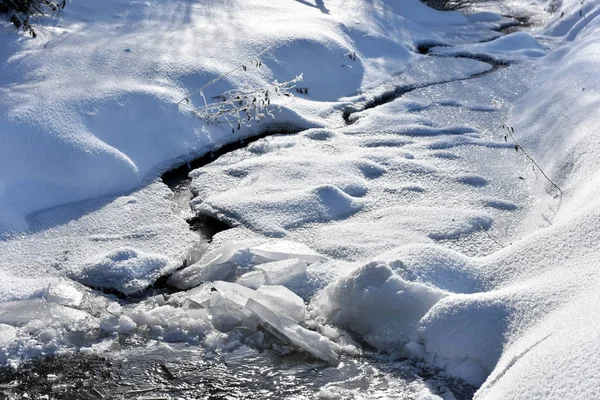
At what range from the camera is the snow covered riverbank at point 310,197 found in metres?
3.35

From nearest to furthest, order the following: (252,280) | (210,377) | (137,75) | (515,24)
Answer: (210,377) < (252,280) < (137,75) < (515,24)

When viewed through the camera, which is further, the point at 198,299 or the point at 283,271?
the point at 283,271

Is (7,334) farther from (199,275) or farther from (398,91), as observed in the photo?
(398,91)

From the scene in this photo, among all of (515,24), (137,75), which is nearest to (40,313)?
(137,75)

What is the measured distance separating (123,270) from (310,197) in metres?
1.32

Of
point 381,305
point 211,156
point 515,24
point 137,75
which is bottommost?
point 211,156

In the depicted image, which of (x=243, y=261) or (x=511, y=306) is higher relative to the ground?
(x=511, y=306)

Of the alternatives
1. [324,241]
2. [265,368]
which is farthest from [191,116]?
[265,368]

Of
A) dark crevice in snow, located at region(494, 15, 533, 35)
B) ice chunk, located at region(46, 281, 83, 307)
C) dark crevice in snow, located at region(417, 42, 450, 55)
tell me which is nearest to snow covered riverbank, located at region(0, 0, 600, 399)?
ice chunk, located at region(46, 281, 83, 307)

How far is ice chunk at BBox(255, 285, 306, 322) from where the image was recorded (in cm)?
359

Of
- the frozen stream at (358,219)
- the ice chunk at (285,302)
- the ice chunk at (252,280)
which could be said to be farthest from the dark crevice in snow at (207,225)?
the ice chunk at (285,302)

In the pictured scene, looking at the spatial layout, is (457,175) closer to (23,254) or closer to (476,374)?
(476,374)

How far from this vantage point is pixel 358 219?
178 inches

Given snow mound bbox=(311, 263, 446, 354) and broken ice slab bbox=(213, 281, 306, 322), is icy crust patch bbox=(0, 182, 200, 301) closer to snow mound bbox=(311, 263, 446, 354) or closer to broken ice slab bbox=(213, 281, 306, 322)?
broken ice slab bbox=(213, 281, 306, 322)
